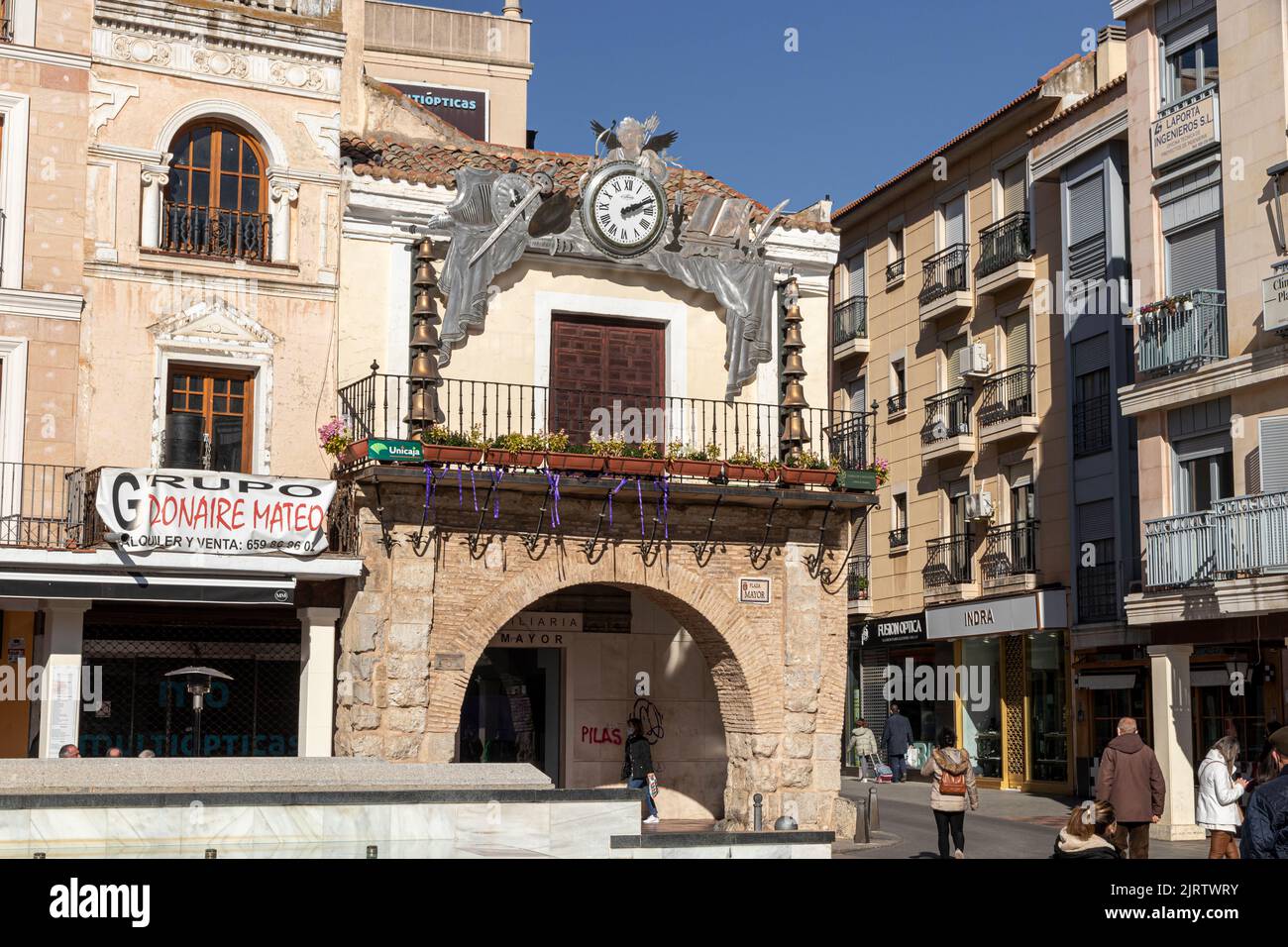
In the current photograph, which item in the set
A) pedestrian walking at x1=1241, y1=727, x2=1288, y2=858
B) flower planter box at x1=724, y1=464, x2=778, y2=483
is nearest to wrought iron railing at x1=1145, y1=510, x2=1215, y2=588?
flower planter box at x1=724, y1=464, x2=778, y2=483

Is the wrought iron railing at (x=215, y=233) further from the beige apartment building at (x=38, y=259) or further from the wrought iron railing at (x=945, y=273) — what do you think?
the wrought iron railing at (x=945, y=273)

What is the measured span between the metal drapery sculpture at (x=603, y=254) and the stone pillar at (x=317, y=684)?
12.0 feet

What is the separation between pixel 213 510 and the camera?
61.3 ft

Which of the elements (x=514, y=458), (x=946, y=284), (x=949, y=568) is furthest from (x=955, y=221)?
(x=514, y=458)

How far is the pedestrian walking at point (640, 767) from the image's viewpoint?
69.2 ft

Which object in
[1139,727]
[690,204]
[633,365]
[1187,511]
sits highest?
[690,204]

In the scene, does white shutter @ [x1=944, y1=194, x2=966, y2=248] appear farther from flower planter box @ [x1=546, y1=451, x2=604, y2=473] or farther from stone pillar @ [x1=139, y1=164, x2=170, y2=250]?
stone pillar @ [x1=139, y1=164, x2=170, y2=250]

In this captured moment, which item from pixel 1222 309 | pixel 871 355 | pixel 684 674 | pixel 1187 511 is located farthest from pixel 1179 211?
pixel 871 355

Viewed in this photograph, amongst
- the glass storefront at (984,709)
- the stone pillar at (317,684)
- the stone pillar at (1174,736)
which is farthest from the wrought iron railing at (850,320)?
the stone pillar at (317,684)

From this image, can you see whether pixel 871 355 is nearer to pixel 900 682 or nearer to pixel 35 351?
pixel 900 682

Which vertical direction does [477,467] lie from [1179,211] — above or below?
below

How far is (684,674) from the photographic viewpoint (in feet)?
77.3

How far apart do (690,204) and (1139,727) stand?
13.0m
